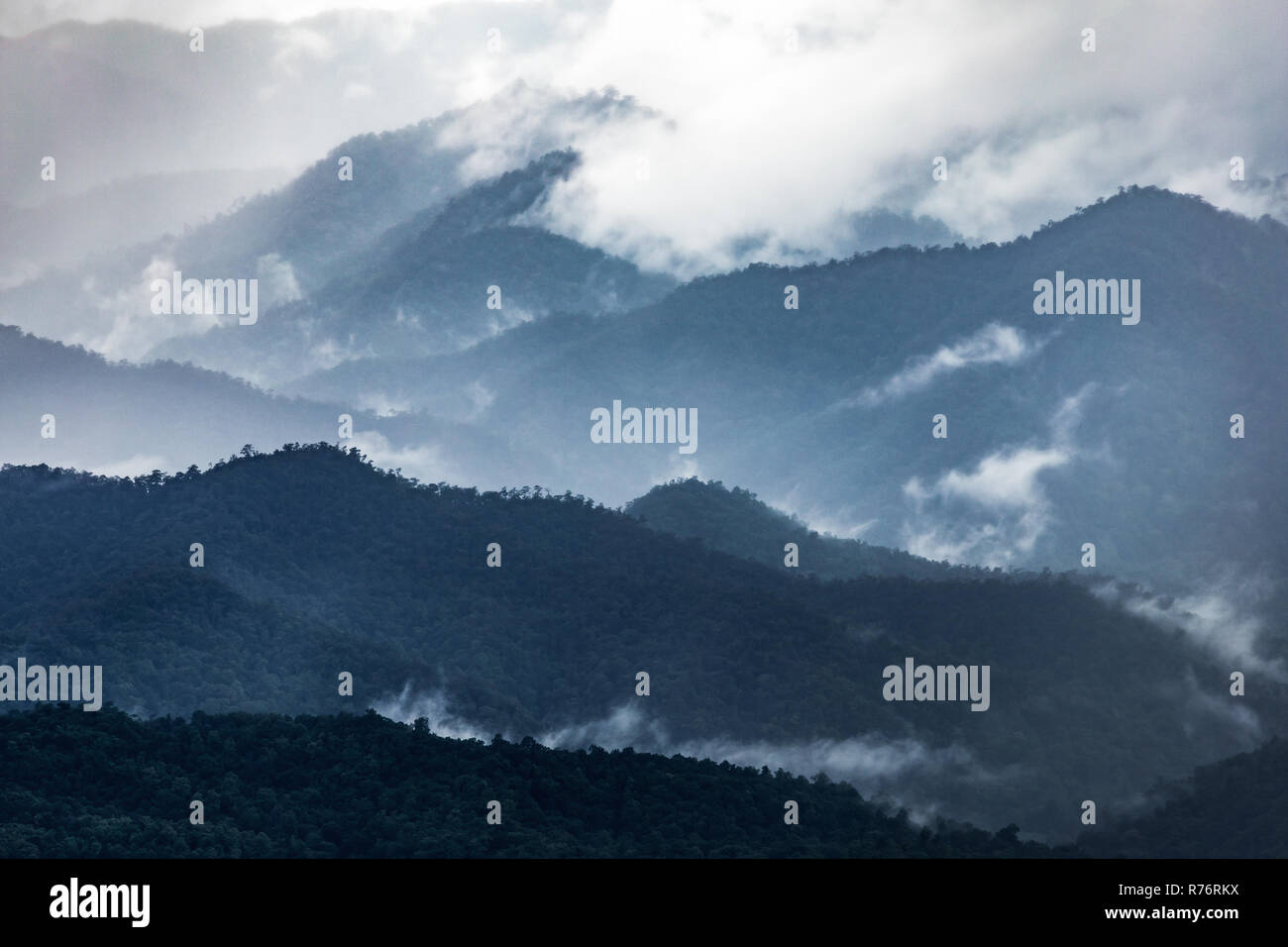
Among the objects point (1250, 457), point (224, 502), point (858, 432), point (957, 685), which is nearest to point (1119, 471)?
point (1250, 457)

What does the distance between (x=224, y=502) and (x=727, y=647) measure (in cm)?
3155

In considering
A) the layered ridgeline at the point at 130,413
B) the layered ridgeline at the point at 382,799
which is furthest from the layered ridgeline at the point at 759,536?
the layered ridgeline at the point at 130,413

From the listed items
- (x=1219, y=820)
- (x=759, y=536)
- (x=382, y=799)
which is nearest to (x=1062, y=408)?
(x=759, y=536)

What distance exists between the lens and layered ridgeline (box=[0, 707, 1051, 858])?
2463 inches

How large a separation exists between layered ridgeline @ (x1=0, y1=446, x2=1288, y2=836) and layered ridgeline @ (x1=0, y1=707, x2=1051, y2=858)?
713 inches

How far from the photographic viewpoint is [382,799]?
6631cm

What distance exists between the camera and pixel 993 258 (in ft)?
623

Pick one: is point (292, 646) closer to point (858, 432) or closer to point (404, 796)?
point (404, 796)

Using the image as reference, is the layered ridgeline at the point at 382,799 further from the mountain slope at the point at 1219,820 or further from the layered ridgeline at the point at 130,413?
the layered ridgeline at the point at 130,413

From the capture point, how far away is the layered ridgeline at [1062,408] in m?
152

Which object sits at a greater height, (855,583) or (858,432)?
(858,432)

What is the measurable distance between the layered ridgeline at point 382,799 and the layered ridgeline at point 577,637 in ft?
59.5

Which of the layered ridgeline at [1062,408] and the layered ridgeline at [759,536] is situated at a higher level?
the layered ridgeline at [1062,408]

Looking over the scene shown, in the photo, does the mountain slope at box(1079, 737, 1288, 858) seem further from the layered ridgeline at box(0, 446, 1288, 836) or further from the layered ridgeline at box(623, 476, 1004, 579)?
the layered ridgeline at box(623, 476, 1004, 579)
